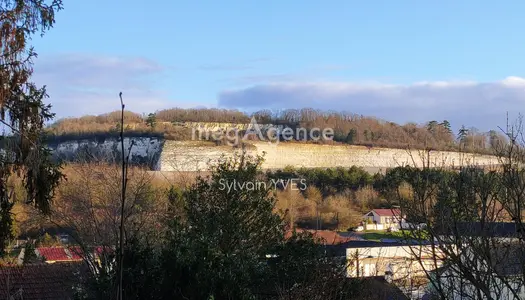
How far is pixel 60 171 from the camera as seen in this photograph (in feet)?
28.6

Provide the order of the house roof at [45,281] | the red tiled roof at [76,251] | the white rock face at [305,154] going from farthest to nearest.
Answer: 1. the white rock face at [305,154]
2. the house roof at [45,281]
3. the red tiled roof at [76,251]

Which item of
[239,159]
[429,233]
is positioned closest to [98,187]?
[239,159]

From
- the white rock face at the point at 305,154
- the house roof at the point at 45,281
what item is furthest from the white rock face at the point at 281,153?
the house roof at the point at 45,281

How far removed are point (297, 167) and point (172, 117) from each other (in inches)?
716

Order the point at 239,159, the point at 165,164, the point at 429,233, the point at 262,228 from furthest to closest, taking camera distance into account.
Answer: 1. the point at 165,164
2. the point at 239,159
3. the point at 262,228
4. the point at 429,233

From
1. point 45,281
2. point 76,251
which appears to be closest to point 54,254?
point 45,281

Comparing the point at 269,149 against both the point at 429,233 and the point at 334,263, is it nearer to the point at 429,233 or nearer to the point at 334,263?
the point at 334,263

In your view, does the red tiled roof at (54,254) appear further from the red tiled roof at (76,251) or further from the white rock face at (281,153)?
the white rock face at (281,153)

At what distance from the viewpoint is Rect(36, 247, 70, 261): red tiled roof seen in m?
20.8

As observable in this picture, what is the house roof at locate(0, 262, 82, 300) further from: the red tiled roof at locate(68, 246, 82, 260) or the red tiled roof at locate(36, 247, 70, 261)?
the red tiled roof at locate(36, 247, 70, 261)

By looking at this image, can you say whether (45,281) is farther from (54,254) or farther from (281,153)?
(281,153)

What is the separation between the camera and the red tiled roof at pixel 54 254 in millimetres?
20777

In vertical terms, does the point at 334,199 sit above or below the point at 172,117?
below

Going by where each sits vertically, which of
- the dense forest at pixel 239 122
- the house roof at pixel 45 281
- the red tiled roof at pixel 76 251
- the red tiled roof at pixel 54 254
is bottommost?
the red tiled roof at pixel 54 254
